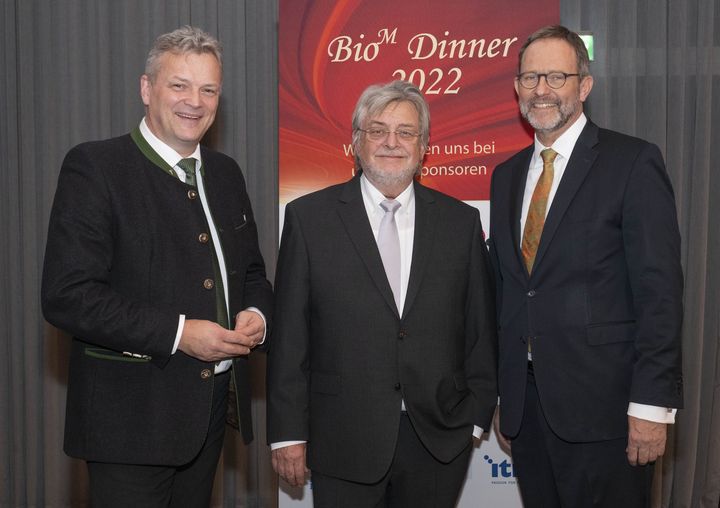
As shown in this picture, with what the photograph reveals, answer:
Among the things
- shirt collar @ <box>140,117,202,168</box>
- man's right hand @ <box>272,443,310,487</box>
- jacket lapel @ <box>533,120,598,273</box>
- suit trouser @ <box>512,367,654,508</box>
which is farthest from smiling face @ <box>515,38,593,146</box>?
man's right hand @ <box>272,443,310,487</box>

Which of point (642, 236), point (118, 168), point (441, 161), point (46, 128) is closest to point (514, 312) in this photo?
point (642, 236)

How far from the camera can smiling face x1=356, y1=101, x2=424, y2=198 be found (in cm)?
226

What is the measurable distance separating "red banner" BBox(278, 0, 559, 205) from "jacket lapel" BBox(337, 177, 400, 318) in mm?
943

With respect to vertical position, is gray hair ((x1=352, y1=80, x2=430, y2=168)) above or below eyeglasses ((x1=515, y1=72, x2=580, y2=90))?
below

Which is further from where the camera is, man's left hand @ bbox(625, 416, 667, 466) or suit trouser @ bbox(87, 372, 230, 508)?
man's left hand @ bbox(625, 416, 667, 466)

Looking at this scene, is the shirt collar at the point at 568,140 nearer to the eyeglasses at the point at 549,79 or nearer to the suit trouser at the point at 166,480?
the eyeglasses at the point at 549,79

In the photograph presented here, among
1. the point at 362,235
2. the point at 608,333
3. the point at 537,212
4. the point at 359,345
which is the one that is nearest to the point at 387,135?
the point at 362,235

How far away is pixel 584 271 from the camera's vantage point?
2236 millimetres

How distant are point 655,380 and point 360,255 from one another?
95cm

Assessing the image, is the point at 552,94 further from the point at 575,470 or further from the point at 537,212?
the point at 575,470

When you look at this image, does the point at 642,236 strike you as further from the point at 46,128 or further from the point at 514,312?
the point at 46,128

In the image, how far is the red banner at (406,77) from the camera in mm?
3143

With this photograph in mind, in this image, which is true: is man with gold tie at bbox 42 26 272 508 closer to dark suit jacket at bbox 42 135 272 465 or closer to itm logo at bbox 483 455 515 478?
dark suit jacket at bbox 42 135 272 465

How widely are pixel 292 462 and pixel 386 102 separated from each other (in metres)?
1.16
